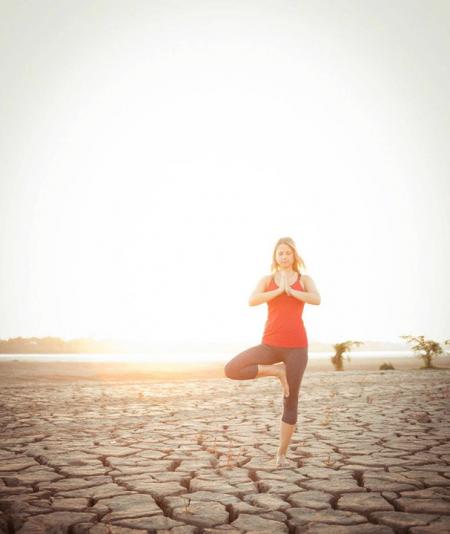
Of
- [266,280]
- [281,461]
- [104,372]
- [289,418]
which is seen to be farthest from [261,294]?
[104,372]

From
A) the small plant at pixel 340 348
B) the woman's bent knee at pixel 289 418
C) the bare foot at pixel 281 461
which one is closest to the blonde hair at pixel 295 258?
the woman's bent knee at pixel 289 418

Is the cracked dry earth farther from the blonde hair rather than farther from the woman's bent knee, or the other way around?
the blonde hair

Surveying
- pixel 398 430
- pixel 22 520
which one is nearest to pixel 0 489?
pixel 22 520

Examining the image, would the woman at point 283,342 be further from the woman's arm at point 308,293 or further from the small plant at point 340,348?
the small plant at point 340,348

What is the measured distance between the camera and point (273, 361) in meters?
4.14

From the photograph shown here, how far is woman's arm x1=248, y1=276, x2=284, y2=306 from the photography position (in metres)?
4.09

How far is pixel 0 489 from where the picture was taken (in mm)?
3602

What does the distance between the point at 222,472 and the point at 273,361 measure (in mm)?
1113

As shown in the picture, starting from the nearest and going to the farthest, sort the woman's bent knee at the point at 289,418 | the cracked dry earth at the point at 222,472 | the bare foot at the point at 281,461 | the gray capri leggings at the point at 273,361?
the cracked dry earth at the point at 222,472
the gray capri leggings at the point at 273,361
the woman's bent knee at the point at 289,418
the bare foot at the point at 281,461

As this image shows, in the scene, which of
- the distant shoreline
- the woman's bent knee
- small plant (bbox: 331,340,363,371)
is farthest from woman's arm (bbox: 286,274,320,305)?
small plant (bbox: 331,340,363,371)

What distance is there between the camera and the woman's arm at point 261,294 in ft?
13.4

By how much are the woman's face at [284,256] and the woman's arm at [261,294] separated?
20 centimetres

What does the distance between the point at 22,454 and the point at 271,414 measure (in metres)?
4.23

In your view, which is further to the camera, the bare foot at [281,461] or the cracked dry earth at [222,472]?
the bare foot at [281,461]
